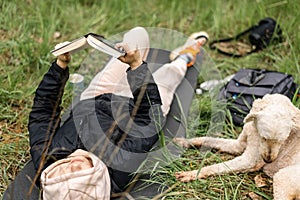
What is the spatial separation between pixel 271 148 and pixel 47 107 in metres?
1.53

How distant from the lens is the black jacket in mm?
2850

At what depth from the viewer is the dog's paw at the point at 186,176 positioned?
293 cm

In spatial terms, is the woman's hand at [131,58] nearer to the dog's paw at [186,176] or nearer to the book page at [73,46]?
the book page at [73,46]

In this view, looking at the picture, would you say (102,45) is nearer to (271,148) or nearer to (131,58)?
(131,58)

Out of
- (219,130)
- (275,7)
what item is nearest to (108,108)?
(219,130)

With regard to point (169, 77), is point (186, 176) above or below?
below

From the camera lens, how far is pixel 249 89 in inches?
140

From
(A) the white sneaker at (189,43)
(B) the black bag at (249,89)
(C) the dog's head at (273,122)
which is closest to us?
(C) the dog's head at (273,122)

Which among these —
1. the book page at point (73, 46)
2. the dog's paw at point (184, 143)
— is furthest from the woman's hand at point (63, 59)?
the dog's paw at point (184, 143)

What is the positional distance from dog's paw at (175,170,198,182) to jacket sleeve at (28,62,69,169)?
0.89 m

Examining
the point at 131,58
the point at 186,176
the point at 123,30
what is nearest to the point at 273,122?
the point at 186,176

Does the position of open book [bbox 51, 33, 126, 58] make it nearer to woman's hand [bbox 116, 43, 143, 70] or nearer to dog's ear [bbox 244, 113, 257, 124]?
woman's hand [bbox 116, 43, 143, 70]

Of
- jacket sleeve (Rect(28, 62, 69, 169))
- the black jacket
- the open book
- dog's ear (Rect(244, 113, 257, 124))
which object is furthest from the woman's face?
dog's ear (Rect(244, 113, 257, 124))

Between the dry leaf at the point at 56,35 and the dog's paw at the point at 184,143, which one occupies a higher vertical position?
the dry leaf at the point at 56,35
